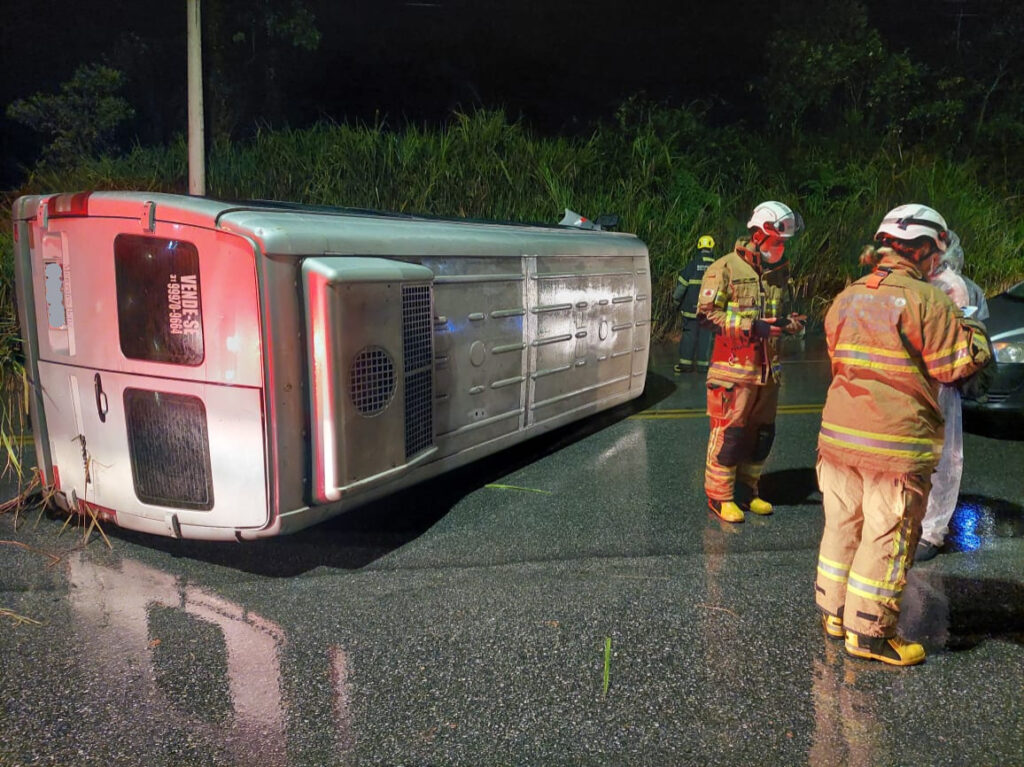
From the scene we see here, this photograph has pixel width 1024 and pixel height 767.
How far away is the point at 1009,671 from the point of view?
135 inches

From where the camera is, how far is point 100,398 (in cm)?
443

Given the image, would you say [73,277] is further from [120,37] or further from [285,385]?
[120,37]

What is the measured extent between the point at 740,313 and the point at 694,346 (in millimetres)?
5677

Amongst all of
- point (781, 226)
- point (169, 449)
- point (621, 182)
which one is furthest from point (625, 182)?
point (169, 449)

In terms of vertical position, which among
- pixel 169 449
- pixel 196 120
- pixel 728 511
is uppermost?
pixel 196 120

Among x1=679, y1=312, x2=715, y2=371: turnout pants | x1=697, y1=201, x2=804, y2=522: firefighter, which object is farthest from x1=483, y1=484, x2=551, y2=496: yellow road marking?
x1=679, y1=312, x2=715, y2=371: turnout pants

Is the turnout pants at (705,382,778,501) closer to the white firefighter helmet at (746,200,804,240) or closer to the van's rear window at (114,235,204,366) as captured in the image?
the white firefighter helmet at (746,200,804,240)

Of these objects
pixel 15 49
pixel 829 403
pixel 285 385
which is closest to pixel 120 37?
pixel 15 49

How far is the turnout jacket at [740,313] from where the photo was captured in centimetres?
493

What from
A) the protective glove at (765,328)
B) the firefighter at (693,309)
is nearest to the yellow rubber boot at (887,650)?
the protective glove at (765,328)

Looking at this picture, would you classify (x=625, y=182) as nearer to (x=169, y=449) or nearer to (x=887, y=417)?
(x=169, y=449)

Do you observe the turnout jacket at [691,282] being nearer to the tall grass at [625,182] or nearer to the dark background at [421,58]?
the tall grass at [625,182]

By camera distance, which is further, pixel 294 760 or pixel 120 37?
pixel 120 37

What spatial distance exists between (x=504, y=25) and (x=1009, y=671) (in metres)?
22.2
